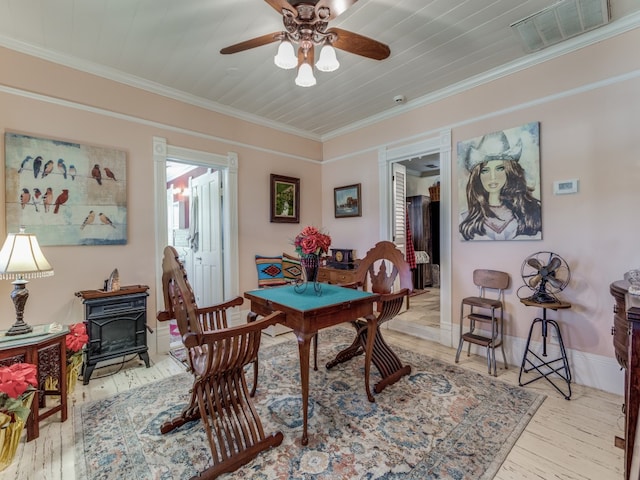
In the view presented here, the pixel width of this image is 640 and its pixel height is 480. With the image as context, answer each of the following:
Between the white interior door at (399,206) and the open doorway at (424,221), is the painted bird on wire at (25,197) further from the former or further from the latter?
the open doorway at (424,221)

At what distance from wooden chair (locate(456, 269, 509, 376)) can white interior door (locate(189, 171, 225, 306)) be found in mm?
2956

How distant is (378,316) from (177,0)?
2708mm

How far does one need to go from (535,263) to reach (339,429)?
213cm

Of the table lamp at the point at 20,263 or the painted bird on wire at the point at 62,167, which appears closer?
the table lamp at the point at 20,263

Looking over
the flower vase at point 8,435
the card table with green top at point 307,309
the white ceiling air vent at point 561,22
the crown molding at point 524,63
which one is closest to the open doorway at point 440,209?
the crown molding at point 524,63

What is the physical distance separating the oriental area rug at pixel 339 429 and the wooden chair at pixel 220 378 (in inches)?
3.2

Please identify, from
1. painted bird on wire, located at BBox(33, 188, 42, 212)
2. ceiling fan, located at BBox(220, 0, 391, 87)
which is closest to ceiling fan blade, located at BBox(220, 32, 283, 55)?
ceiling fan, located at BBox(220, 0, 391, 87)

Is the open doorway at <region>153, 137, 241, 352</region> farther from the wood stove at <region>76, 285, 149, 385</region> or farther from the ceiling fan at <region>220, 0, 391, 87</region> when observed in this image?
the ceiling fan at <region>220, 0, 391, 87</region>

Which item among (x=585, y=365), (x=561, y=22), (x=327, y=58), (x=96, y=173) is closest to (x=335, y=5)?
(x=327, y=58)

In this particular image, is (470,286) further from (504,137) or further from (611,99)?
(611,99)

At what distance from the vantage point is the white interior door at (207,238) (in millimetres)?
3895

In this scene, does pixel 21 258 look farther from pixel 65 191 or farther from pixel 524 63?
pixel 524 63

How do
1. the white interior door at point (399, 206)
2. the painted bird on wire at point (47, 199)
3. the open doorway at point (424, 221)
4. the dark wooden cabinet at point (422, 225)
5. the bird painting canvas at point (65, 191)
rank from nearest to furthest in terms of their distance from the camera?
1. the bird painting canvas at point (65, 191)
2. the painted bird on wire at point (47, 199)
3. the white interior door at point (399, 206)
4. the open doorway at point (424, 221)
5. the dark wooden cabinet at point (422, 225)


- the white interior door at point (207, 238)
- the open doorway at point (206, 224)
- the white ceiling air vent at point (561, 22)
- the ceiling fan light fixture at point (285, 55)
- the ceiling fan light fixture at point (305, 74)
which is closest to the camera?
the ceiling fan light fixture at point (285, 55)
